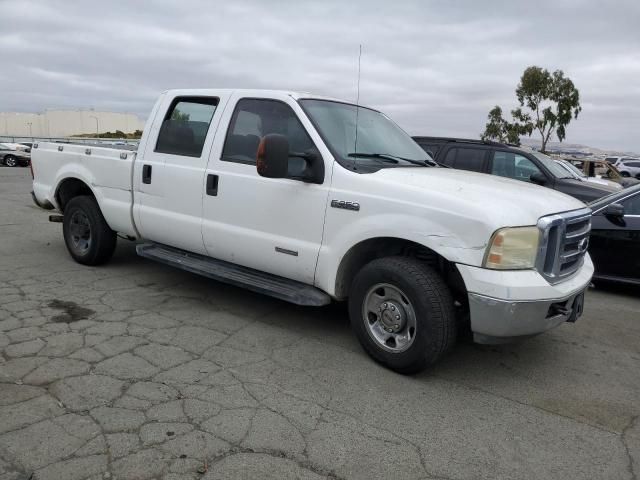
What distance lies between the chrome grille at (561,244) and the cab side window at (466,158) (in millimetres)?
4955

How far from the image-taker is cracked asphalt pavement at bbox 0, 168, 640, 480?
275 centimetres

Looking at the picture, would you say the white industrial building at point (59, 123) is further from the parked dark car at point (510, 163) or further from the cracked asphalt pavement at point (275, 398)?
the cracked asphalt pavement at point (275, 398)

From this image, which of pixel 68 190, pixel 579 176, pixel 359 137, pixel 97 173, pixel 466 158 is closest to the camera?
pixel 359 137

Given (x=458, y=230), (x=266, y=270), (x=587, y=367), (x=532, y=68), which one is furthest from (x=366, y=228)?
(x=532, y=68)

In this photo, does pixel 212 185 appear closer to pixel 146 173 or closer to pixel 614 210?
pixel 146 173

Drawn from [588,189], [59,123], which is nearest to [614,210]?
[588,189]


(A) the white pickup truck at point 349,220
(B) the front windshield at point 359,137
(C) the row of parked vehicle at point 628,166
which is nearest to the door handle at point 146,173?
(A) the white pickup truck at point 349,220

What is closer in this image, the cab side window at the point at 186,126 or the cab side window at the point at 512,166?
the cab side window at the point at 186,126

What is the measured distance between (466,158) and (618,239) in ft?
10.8

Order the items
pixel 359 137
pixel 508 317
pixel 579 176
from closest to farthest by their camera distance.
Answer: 1. pixel 508 317
2. pixel 359 137
3. pixel 579 176

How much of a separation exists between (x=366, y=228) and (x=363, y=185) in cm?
31

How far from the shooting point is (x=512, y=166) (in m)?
8.84

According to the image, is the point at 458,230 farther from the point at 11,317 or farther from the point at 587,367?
the point at 11,317

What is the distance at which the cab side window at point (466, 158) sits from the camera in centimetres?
892
